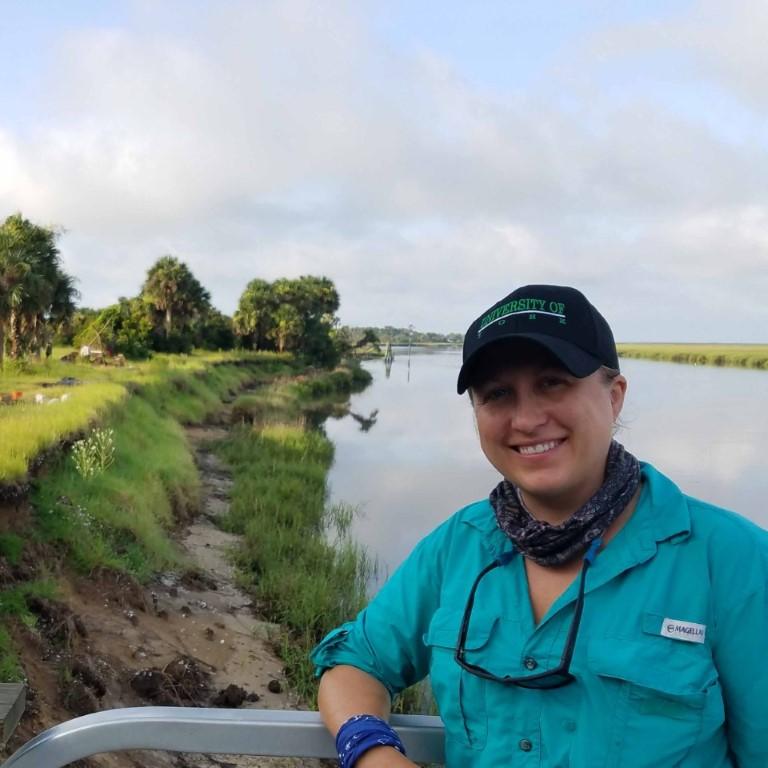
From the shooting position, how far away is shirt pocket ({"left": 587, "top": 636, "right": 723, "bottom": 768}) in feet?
4.38

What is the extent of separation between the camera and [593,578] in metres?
1.44

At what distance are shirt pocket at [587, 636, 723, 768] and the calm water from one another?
101 cm

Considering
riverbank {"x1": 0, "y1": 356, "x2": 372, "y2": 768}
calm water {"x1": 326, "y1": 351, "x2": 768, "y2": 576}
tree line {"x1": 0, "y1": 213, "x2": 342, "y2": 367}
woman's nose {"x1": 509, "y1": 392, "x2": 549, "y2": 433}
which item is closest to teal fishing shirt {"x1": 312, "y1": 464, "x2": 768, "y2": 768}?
woman's nose {"x1": 509, "y1": 392, "x2": 549, "y2": 433}

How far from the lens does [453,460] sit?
2106cm

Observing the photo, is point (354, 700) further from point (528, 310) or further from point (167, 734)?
point (528, 310)

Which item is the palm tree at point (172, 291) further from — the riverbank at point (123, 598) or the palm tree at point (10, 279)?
the riverbank at point (123, 598)

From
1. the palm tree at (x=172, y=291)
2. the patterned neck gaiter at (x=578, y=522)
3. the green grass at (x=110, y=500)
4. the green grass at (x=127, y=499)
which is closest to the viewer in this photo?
the patterned neck gaiter at (x=578, y=522)

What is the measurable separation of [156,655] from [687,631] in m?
A: 5.49

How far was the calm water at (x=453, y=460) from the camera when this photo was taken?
1412cm

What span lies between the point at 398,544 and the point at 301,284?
50.1 m

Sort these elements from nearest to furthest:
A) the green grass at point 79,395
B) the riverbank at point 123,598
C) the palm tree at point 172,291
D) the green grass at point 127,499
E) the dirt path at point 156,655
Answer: the dirt path at point 156,655
the riverbank at point 123,598
the green grass at point 127,499
the green grass at point 79,395
the palm tree at point 172,291

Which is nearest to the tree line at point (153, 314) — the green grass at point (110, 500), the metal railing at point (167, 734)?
the green grass at point (110, 500)

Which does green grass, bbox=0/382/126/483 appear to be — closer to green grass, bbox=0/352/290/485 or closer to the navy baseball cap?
green grass, bbox=0/352/290/485

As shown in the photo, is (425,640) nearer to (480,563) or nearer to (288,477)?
(480,563)
